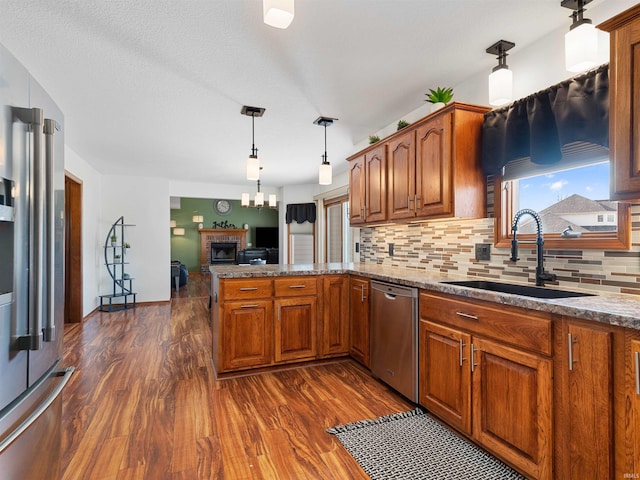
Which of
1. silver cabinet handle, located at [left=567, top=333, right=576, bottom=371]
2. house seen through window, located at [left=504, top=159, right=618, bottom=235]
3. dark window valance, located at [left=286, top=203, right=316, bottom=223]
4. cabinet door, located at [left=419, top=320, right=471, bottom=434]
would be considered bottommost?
cabinet door, located at [left=419, top=320, right=471, bottom=434]

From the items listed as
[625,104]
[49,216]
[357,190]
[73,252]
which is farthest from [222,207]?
[625,104]

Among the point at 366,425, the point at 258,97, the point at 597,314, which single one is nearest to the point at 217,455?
the point at 366,425

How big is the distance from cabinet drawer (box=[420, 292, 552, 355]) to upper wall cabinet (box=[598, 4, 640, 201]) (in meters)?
0.63

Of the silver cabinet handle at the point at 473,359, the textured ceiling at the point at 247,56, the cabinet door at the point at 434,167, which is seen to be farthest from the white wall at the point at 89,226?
the silver cabinet handle at the point at 473,359

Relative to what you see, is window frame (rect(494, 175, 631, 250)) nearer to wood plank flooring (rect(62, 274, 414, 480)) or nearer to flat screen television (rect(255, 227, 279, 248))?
wood plank flooring (rect(62, 274, 414, 480))

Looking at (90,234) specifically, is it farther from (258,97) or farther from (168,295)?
(258,97)

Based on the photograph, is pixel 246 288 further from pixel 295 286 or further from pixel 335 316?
pixel 335 316

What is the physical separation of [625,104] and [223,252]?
12.3 metres

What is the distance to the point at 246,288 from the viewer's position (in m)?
2.85

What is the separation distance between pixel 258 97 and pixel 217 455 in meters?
2.68

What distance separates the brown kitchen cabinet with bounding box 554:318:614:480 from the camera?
1.27 metres

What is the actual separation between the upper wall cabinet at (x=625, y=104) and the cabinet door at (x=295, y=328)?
7.32ft

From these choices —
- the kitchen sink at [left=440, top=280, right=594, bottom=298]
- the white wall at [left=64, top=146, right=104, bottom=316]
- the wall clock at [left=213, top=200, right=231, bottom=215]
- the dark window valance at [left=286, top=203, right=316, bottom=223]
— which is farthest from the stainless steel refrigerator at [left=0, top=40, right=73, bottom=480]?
the wall clock at [left=213, top=200, right=231, bottom=215]

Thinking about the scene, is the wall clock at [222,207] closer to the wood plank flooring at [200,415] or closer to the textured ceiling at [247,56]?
the textured ceiling at [247,56]
